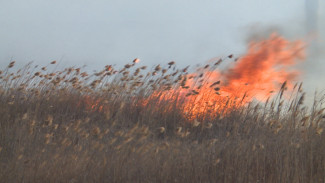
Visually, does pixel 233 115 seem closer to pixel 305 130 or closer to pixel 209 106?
pixel 209 106

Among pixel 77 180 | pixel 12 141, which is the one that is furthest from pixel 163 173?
pixel 12 141

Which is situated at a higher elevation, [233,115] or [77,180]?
[233,115]

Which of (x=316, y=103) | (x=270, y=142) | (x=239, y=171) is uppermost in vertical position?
(x=316, y=103)

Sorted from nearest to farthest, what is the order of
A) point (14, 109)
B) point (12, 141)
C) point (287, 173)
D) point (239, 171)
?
1. point (287, 173)
2. point (239, 171)
3. point (12, 141)
4. point (14, 109)

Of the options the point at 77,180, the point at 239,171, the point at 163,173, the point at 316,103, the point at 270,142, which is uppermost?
the point at 316,103

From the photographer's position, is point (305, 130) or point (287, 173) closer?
point (287, 173)

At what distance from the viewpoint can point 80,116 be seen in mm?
7668

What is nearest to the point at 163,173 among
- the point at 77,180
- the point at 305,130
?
the point at 77,180

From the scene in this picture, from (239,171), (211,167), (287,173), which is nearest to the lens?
(287,173)

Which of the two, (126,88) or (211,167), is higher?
(126,88)

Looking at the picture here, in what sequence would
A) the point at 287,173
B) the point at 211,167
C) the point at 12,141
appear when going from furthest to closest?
the point at 12,141 → the point at 211,167 → the point at 287,173

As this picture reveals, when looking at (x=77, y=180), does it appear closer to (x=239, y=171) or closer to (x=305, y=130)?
(x=239, y=171)

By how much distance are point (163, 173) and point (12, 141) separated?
3.06 metres

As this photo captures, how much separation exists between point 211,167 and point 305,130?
1.11 meters
